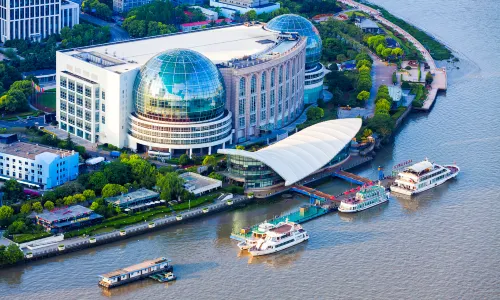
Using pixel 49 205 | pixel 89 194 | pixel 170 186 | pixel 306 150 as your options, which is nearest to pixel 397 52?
pixel 306 150

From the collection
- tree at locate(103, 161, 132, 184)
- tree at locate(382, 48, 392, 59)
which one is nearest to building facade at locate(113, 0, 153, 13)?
tree at locate(382, 48, 392, 59)

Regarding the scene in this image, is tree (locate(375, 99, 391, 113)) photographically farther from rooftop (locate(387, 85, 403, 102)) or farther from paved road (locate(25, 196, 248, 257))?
paved road (locate(25, 196, 248, 257))

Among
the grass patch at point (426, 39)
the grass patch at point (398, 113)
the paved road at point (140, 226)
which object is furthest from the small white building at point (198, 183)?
the grass patch at point (426, 39)

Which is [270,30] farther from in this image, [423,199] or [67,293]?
[67,293]

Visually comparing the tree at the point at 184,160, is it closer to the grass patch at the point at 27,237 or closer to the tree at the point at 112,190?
the tree at the point at 112,190

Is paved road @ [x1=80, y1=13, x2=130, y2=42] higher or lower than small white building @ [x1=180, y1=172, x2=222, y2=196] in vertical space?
lower

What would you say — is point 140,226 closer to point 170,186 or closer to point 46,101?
point 170,186
